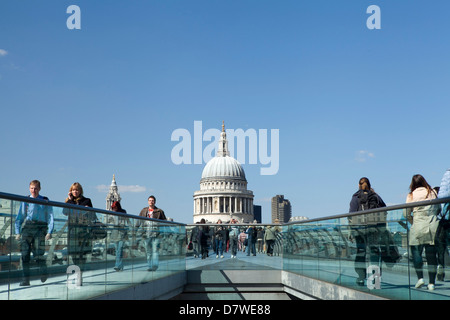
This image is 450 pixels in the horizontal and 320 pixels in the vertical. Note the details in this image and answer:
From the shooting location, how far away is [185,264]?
16.6m

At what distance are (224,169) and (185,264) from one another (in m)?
125

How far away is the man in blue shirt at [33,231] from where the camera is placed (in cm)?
632

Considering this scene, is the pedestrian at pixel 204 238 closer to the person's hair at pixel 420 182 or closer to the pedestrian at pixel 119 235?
the pedestrian at pixel 119 235

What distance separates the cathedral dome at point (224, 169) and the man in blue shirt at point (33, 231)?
132768 millimetres

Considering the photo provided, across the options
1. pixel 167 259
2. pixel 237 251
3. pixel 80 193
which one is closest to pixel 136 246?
pixel 80 193

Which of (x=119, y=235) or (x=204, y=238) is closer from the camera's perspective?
(x=119, y=235)

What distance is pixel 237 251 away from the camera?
19.9 metres

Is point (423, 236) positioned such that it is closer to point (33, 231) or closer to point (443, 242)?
point (443, 242)

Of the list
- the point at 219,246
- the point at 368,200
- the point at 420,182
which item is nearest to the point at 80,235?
the point at 420,182

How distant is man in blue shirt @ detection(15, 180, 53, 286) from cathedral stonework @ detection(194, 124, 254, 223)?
123709mm

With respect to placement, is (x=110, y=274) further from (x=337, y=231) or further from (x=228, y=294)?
(x=228, y=294)

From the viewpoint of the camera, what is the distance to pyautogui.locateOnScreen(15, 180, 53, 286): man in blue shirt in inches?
249

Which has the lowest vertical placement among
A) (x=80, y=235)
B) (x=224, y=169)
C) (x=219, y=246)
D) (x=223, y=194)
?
(x=219, y=246)
